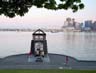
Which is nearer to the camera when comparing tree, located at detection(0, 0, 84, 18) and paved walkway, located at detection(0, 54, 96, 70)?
tree, located at detection(0, 0, 84, 18)

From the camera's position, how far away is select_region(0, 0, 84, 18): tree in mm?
12867

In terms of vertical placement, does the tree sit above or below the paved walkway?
above

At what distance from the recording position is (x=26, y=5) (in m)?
13.7

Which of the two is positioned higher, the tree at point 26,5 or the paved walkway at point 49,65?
the tree at point 26,5

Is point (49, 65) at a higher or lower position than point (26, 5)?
lower

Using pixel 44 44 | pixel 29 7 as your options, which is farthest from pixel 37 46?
pixel 29 7

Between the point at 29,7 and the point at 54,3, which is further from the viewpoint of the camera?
the point at 29,7

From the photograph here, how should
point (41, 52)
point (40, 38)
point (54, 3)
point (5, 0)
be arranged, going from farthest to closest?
point (40, 38), point (41, 52), point (5, 0), point (54, 3)

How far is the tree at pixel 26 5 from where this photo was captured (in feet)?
42.2

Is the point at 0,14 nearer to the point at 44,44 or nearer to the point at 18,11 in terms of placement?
the point at 18,11

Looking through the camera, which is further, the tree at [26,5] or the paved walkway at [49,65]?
the paved walkway at [49,65]

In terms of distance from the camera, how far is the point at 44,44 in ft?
157

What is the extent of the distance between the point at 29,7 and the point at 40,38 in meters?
35.2

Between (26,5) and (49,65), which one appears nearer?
(26,5)
